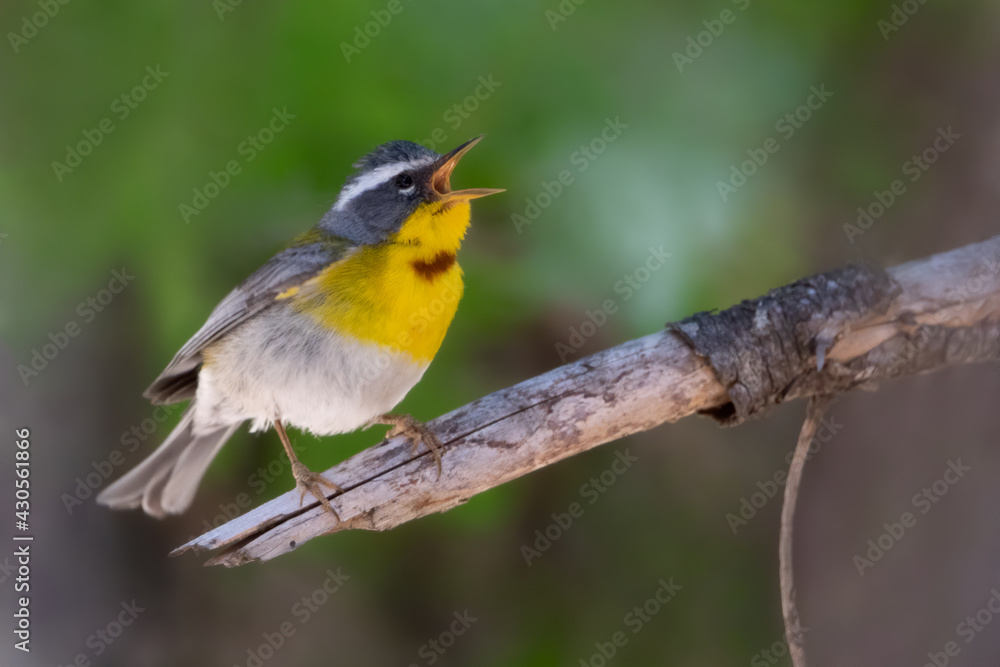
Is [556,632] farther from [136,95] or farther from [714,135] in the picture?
[136,95]

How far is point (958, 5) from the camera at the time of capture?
7.66 ft

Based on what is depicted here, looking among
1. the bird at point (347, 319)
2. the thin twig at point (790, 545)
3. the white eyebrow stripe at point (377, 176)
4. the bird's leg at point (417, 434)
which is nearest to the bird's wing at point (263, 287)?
the bird at point (347, 319)

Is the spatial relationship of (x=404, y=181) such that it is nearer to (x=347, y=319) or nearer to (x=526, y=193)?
(x=526, y=193)

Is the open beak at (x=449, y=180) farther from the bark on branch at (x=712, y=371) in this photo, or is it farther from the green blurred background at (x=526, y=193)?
the bark on branch at (x=712, y=371)

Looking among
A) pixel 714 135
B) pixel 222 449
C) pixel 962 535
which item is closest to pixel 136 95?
pixel 222 449

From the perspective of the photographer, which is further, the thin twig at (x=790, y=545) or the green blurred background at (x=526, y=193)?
the green blurred background at (x=526, y=193)

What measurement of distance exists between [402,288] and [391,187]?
38 centimetres

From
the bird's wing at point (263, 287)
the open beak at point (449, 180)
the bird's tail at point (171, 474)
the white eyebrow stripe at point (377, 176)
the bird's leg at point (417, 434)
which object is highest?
the white eyebrow stripe at point (377, 176)

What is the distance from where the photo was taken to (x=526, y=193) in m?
2.39

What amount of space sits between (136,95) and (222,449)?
3.96 ft

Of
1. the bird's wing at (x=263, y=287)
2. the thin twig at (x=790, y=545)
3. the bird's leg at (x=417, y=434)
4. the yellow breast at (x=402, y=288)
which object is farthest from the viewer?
the bird's wing at (x=263, y=287)

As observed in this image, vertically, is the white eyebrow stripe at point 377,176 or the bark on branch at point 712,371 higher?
the white eyebrow stripe at point 377,176

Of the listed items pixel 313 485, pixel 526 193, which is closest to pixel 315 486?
pixel 313 485

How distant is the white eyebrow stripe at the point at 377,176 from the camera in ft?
7.77
